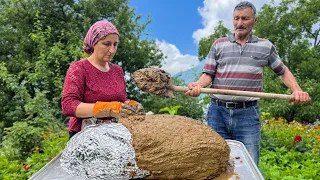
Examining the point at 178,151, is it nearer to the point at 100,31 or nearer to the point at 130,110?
the point at 130,110

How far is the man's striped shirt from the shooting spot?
2.88 metres

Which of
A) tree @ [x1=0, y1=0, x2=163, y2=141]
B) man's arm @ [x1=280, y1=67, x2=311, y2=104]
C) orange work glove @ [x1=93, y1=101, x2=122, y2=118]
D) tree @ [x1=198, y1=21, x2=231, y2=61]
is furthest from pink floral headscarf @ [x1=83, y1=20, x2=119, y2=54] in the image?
tree @ [x1=198, y1=21, x2=231, y2=61]

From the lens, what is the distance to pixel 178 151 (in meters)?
1.82

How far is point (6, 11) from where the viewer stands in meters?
13.7

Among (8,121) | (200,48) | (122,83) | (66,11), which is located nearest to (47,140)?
(122,83)

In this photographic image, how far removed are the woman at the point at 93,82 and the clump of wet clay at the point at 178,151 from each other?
0.31m

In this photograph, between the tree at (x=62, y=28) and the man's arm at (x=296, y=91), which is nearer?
the man's arm at (x=296, y=91)

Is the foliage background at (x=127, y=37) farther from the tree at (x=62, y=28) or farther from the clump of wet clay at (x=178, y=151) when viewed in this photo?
the clump of wet clay at (x=178, y=151)

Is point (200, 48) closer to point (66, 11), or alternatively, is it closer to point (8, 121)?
point (66, 11)

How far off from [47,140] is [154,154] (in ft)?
12.7

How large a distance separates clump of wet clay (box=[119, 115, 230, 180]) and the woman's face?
0.59m

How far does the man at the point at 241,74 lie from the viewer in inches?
113

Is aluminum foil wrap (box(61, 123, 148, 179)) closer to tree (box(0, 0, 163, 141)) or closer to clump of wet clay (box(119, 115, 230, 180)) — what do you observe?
clump of wet clay (box(119, 115, 230, 180))

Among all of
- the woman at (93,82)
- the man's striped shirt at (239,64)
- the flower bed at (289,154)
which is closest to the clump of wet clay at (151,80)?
the woman at (93,82)
